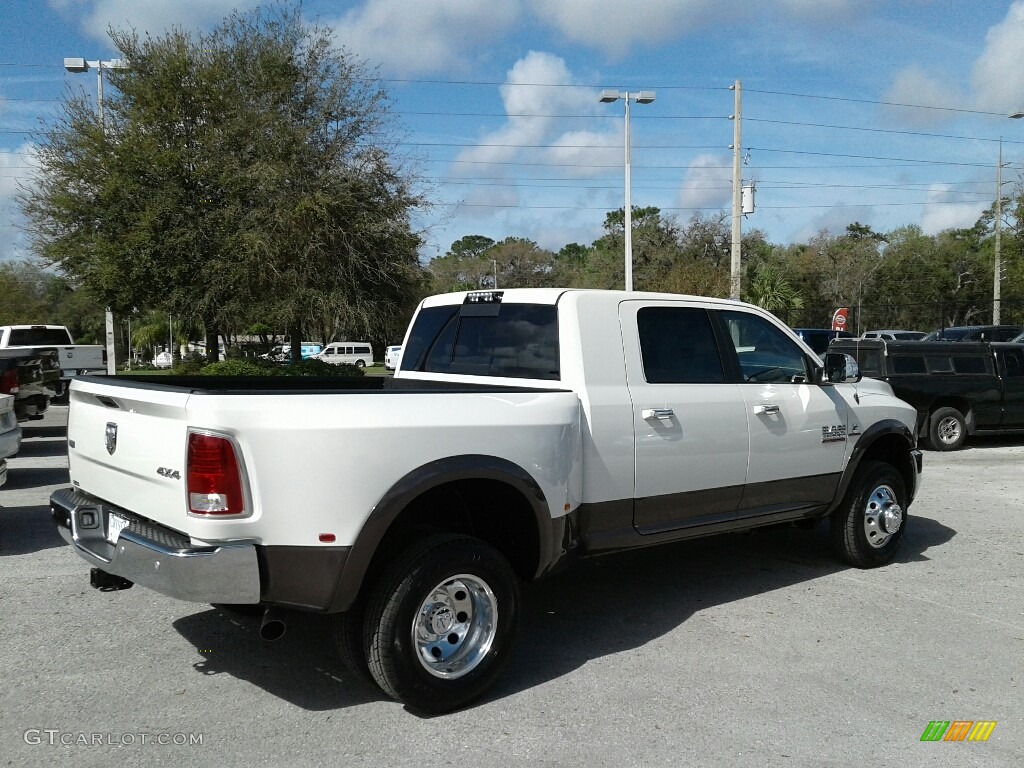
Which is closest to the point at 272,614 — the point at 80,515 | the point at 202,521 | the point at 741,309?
the point at 202,521

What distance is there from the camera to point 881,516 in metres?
6.50

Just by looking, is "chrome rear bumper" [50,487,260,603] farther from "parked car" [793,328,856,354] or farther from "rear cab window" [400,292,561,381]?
"parked car" [793,328,856,354]

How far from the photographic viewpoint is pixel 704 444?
5254 mm

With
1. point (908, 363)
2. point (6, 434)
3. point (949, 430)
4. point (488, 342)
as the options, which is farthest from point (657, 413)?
point (949, 430)

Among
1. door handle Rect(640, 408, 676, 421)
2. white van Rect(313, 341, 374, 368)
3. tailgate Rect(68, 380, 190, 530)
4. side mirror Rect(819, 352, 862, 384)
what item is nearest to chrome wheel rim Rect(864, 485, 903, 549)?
side mirror Rect(819, 352, 862, 384)

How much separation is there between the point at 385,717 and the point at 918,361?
11.7m

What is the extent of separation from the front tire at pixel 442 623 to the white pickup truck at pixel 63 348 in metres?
11.3

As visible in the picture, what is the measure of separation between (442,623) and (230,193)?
780 inches

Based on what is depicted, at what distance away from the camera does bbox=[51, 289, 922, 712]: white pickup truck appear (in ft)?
12.0

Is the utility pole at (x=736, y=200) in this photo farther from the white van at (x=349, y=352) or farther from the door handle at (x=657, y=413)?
the white van at (x=349, y=352)

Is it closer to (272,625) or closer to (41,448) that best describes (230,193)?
(41,448)

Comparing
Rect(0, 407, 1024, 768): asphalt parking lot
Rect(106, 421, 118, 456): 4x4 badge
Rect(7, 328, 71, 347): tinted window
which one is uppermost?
Rect(7, 328, 71, 347): tinted window

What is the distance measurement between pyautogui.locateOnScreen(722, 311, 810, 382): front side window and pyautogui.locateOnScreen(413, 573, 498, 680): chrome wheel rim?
2.36 meters

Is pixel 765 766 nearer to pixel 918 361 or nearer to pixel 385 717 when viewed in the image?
pixel 385 717
